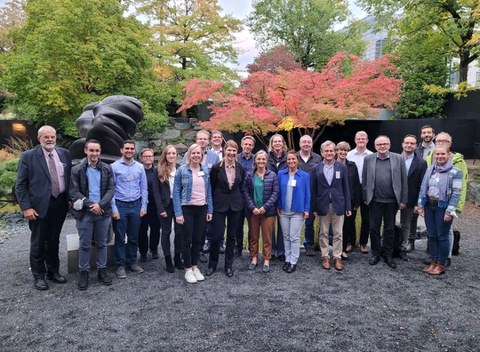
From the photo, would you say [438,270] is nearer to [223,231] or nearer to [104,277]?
[223,231]

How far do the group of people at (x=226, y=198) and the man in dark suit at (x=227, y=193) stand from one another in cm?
1

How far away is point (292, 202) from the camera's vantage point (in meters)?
4.03

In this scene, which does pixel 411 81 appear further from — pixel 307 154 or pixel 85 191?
pixel 85 191

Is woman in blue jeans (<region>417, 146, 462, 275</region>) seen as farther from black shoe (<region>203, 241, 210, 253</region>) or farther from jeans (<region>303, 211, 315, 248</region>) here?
black shoe (<region>203, 241, 210, 253</region>)

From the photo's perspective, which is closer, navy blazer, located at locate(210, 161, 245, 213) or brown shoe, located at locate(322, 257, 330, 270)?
navy blazer, located at locate(210, 161, 245, 213)

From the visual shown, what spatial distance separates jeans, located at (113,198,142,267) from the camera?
12.6ft

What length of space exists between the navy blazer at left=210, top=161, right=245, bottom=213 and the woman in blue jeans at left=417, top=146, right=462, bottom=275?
2.09 metres

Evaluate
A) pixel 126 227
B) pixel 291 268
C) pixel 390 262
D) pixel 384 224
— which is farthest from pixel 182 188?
pixel 390 262

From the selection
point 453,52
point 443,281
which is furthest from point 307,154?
point 453,52

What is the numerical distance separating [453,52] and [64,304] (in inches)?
538

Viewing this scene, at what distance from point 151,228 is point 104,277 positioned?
89cm

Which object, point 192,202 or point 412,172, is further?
point 412,172

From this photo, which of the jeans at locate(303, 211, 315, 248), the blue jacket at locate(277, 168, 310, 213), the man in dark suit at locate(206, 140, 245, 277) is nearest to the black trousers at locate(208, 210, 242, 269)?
the man in dark suit at locate(206, 140, 245, 277)

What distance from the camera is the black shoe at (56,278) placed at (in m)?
3.73
